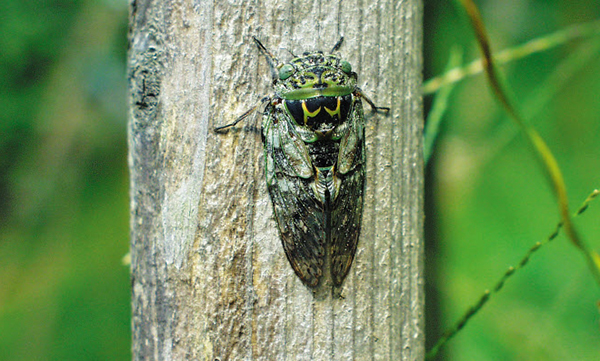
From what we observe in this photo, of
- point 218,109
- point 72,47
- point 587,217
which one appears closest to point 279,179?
point 218,109

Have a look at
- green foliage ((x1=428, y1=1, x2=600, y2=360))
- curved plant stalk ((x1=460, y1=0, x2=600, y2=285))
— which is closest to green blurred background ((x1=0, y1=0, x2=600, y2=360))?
green foliage ((x1=428, y1=1, x2=600, y2=360))

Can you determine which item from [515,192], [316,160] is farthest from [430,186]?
[316,160]

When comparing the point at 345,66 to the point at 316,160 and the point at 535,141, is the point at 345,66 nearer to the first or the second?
the point at 316,160

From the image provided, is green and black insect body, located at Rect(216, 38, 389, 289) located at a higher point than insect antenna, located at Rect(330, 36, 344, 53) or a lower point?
lower

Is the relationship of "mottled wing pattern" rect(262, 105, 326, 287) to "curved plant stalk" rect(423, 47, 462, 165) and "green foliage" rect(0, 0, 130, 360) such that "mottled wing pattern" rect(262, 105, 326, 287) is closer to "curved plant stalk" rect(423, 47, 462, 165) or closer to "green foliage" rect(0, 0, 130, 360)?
"curved plant stalk" rect(423, 47, 462, 165)

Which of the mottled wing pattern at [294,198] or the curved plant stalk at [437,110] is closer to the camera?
the mottled wing pattern at [294,198]

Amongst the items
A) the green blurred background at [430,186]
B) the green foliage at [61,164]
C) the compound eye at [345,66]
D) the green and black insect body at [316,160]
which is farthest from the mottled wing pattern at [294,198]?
the green foliage at [61,164]

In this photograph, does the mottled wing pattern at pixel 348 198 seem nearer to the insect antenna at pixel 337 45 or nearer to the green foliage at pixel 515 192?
the insect antenna at pixel 337 45
